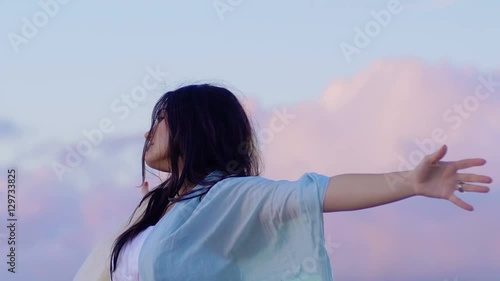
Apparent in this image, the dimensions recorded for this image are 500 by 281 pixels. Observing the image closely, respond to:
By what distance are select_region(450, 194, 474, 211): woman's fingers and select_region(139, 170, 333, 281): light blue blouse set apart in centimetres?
51

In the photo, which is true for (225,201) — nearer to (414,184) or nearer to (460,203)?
(414,184)

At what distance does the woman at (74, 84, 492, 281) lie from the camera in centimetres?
252

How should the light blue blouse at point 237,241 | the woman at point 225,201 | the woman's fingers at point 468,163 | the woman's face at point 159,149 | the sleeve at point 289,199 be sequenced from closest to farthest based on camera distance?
the woman's fingers at point 468,163
the woman at point 225,201
the sleeve at point 289,199
the light blue blouse at point 237,241
the woman's face at point 159,149

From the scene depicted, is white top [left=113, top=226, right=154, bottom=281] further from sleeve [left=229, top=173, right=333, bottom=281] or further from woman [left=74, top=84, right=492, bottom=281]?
sleeve [left=229, top=173, right=333, bottom=281]

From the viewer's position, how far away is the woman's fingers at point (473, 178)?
2336mm

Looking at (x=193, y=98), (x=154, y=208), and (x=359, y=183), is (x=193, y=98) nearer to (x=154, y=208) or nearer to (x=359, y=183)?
(x=154, y=208)

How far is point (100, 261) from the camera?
3.55 m

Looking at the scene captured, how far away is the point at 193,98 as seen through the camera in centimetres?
335

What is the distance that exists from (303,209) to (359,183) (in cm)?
24

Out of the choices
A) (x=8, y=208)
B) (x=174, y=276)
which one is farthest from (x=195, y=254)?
(x=8, y=208)

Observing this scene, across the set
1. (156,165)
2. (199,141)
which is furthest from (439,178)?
(156,165)

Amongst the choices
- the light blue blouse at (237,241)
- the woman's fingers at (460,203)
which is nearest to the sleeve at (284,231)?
the light blue blouse at (237,241)

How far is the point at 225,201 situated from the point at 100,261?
0.75 metres

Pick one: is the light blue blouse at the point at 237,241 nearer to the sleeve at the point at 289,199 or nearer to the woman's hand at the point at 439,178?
the sleeve at the point at 289,199
